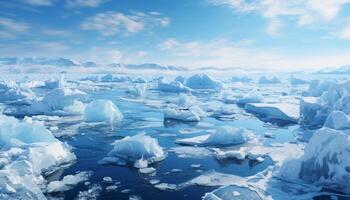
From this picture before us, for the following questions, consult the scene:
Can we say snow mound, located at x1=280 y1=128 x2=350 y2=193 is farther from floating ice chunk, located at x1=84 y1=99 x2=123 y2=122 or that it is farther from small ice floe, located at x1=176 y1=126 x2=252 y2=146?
floating ice chunk, located at x1=84 y1=99 x2=123 y2=122

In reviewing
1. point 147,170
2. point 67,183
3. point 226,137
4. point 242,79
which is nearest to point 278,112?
point 226,137

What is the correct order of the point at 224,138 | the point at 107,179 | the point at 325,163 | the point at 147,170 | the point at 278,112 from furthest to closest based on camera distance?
1. the point at 278,112
2. the point at 224,138
3. the point at 147,170
4. the point at 107,179
5. the point at 325,163

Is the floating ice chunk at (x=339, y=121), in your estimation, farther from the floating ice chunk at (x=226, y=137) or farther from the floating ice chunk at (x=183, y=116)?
the floating ice chunk at (x=183, y=116)

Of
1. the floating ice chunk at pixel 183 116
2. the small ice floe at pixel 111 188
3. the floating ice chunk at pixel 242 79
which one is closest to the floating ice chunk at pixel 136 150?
the small ice floe at pixel 111 188

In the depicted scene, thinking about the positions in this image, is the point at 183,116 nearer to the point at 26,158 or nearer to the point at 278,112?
the point at 278,112

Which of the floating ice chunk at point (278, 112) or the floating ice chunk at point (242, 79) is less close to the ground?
the floating ice chunk at point (242, 79)

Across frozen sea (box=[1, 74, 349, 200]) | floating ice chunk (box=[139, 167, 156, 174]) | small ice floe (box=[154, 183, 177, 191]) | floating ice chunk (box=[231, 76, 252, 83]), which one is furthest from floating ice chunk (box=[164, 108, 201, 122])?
floating ice chunk (box=[231, 76, 252, 83])
